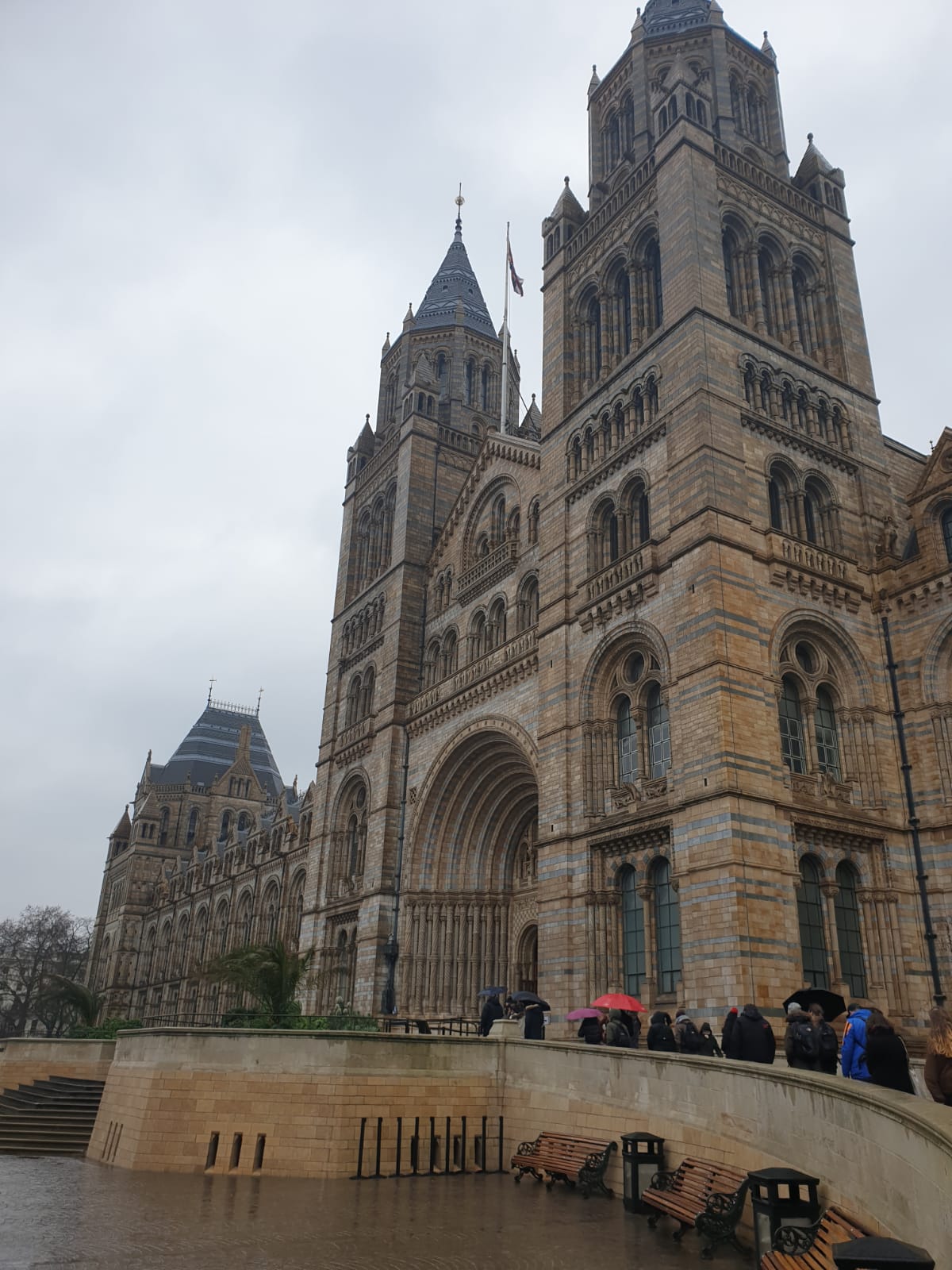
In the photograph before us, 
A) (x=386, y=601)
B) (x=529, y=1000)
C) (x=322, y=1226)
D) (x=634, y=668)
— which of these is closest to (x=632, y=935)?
(x=529, y=1000)

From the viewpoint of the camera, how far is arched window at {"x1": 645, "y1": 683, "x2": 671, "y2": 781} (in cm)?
2370

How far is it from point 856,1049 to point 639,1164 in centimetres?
414

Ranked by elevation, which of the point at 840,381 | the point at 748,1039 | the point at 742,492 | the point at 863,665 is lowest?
the point at 748,1039

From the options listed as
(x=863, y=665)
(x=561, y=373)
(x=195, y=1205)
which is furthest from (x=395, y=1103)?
(x=561, y=373)

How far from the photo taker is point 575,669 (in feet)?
87.6

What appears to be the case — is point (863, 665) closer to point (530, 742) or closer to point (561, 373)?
point (530, 742)

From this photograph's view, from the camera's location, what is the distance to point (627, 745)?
82.9ft

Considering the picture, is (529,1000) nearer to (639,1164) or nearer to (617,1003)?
(617,1003)

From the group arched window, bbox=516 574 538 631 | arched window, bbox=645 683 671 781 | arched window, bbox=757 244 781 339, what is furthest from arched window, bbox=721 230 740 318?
arched window, bbox=645 683 671 781

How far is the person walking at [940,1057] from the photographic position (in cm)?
888

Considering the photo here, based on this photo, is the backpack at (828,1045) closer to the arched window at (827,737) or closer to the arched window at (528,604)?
the arched window at (827,737)

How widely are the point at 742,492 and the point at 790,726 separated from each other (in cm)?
576

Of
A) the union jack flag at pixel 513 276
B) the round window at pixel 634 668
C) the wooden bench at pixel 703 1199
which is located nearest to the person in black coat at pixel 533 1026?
the wooden bench at pixel 703 1199

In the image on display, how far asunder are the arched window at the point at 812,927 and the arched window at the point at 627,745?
4.64 meters
